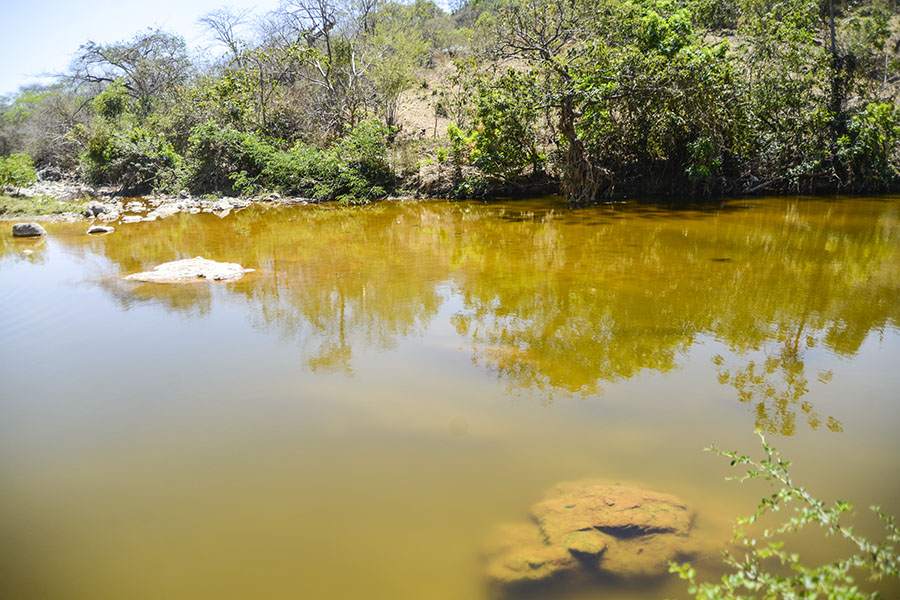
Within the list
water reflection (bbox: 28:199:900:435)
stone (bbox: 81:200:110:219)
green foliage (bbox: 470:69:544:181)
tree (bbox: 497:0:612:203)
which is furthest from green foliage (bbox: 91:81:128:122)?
tree (bbox: 497:0:612:203)

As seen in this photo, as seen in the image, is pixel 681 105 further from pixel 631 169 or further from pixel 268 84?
pixel 268 84

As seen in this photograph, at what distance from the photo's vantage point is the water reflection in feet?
16.0

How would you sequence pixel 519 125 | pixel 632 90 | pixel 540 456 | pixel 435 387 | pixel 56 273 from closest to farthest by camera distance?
1. pixel 540 456
2. pixel 435 387
3. pixel 56 273
4. pixel 632 90
5. pixel 519 125

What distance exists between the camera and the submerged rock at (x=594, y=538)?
2.60m

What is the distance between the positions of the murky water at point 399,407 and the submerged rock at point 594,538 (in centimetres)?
11

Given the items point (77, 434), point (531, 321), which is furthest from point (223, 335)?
point (531, 321)

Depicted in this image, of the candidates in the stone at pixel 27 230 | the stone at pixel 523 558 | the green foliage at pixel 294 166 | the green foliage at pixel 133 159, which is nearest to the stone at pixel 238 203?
the green foliage at pixel 294 166

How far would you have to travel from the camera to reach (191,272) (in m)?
8.15

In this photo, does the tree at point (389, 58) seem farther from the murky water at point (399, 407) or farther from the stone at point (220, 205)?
the murky water at point (399, 407)

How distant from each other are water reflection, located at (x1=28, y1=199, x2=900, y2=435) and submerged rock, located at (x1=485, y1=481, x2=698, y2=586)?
131cm

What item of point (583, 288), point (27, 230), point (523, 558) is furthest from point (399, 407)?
point (27, 230)

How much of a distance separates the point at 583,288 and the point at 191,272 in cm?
557

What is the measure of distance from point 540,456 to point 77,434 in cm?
323

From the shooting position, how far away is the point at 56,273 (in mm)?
9008
